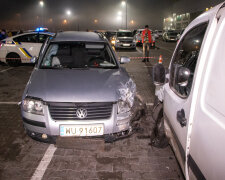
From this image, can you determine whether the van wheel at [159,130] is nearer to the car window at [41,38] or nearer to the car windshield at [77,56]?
the car windshield at [77,56]

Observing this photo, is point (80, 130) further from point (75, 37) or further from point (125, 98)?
point (75, 37)

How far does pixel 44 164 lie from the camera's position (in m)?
3.20

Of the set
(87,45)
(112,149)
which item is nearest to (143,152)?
(112,149)

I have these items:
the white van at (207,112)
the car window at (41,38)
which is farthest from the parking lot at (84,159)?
the car window at (41,38)

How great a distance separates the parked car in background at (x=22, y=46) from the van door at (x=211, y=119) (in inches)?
394

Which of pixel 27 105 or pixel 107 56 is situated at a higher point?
pixel 107 56

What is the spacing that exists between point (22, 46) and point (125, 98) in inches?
348

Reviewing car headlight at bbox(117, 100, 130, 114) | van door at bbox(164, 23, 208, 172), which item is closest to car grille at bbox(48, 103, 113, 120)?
car headlight at bbox(117, 100, 130, 114)

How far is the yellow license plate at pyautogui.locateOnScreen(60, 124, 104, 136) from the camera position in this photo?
3.10 m

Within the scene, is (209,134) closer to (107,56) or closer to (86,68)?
(86,68)

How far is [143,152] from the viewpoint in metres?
3.55

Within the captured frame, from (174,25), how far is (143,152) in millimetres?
75674

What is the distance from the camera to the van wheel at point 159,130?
348 centimetres

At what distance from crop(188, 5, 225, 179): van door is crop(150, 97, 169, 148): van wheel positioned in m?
1.60
